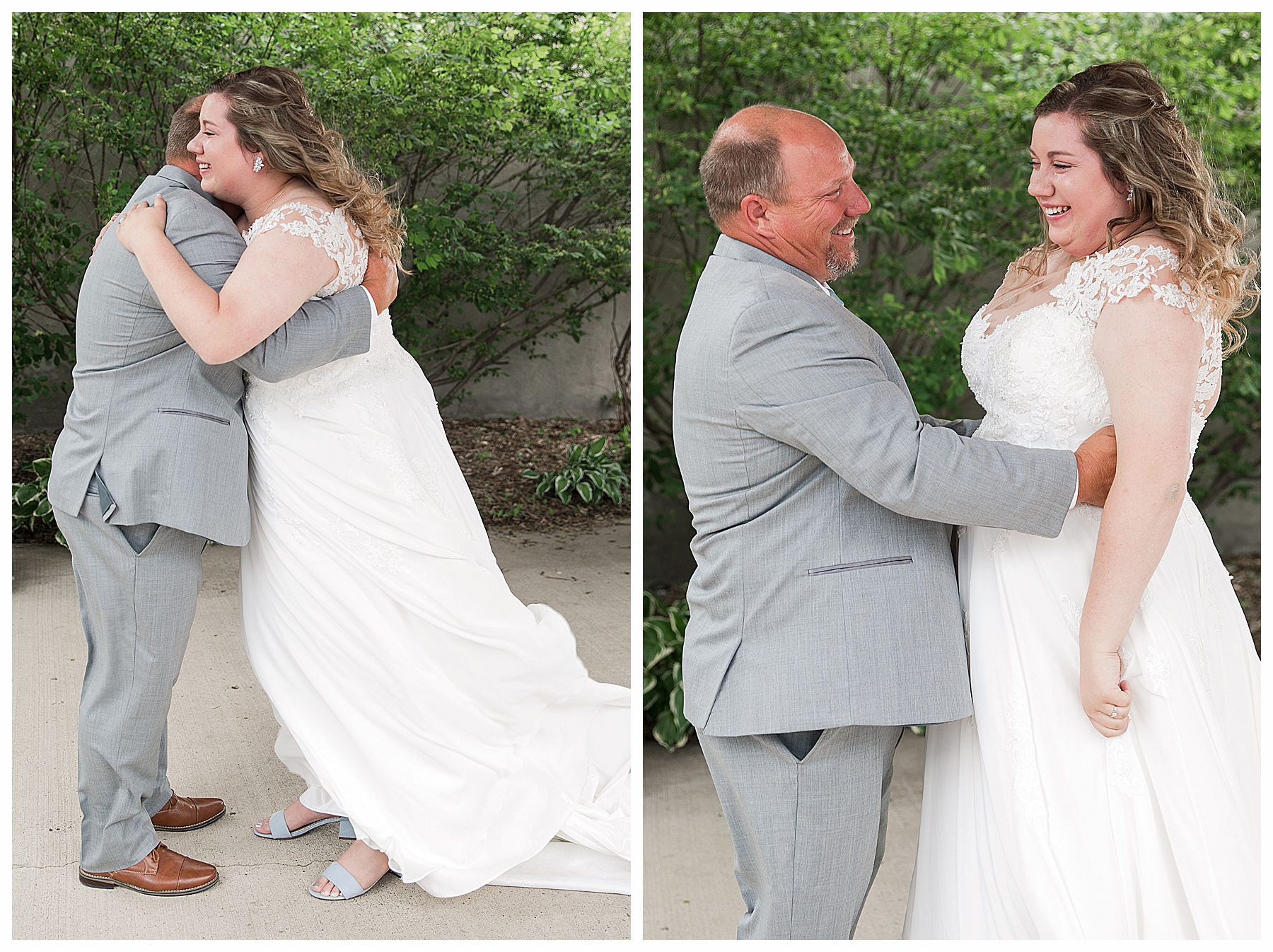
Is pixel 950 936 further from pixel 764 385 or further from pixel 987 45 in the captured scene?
pixel 987 45

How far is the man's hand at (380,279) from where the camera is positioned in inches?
93.5

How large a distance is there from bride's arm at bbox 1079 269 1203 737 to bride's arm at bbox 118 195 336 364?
4.74 ft

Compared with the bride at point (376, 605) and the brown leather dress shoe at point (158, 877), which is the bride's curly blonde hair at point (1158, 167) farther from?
the brown leather dress shoe at point (158, 877)

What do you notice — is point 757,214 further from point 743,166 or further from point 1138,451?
point 1138,451

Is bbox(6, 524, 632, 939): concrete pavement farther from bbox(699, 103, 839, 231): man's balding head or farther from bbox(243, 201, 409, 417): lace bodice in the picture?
→ bbox(699, 103, 839, 231): man's balding head

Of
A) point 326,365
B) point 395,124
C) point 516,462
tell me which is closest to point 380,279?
point 326,365

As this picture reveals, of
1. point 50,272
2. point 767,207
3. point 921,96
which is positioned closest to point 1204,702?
point 767,207

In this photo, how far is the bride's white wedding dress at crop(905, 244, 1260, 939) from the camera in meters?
1.67

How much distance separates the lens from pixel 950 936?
185cm

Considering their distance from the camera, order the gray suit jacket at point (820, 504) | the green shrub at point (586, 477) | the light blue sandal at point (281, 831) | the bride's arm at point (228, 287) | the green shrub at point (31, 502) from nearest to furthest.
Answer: the gray suit jacket at point (820, 504), the bride's arm at point (228, 287), the light blue sandal at point (281, 831), the green shrub at point (31, 502), the green shrub at point (586, 477)

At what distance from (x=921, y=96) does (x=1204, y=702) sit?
12.9ft

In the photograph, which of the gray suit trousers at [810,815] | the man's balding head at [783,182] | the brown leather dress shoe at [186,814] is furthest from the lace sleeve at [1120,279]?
the brown leather dress shoe at [186,814]

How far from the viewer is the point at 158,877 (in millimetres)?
2377

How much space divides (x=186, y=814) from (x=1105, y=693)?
7.22 feet
